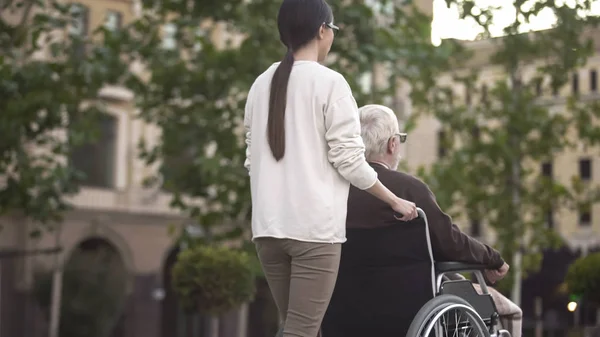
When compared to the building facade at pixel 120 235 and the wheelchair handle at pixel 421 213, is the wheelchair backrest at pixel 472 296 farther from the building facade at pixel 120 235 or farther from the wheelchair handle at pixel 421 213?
the building facade at pixel 120 235

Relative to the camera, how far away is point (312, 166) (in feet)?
14.3

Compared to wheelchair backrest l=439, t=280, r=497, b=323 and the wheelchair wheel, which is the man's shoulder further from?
the wheelchair wheel

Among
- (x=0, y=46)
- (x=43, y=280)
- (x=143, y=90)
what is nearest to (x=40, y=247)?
(x=43, y=280)

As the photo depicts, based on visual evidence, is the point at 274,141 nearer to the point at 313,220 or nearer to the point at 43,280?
the point at 313,220

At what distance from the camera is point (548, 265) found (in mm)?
41438

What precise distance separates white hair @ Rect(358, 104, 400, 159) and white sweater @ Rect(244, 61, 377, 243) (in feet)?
2.13

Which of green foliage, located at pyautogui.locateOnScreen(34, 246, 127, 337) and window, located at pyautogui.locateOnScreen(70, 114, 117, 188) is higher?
window, located at pyautogui.locateOnScreen(70, 114, 117, 188)

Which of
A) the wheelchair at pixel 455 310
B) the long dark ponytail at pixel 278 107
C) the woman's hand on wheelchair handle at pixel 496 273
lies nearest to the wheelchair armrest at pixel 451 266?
the wheelchair at pixel 455 310

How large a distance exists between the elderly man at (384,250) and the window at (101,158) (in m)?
27.1

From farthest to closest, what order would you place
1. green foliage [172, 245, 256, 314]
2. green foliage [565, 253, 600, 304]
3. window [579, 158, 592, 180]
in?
window [579, 158, 592, 180]
green foliage [172, 245, 256, 314]
green foliage [565, 253, 600, 304]

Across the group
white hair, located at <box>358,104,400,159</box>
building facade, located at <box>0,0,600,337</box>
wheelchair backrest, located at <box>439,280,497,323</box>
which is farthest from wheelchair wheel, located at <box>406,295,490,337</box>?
building facade, located at <box>0,0,600,337</box>

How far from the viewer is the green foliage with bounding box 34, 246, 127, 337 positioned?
25859 mm

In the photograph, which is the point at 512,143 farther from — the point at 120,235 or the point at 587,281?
the point at 120,235

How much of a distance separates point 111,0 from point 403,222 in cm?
2932
